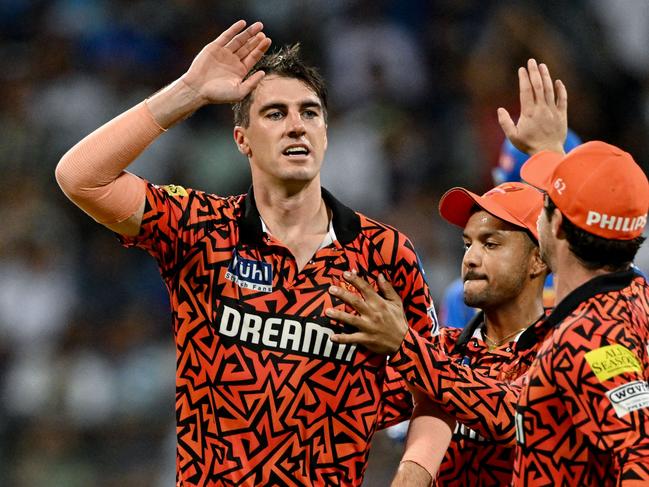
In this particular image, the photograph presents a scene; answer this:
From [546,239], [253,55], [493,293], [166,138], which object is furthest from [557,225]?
[166,138]

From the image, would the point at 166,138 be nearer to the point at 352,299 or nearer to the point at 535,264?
the point at 535,264

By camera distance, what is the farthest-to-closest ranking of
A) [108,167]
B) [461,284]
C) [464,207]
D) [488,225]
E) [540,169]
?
[461,284] < [464,207] < [488,225] < [540,169] < [108,167]

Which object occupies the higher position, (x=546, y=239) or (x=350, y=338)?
(x=546, y=239)

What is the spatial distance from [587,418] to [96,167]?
1.63 meters

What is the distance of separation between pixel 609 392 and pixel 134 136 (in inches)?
63.5

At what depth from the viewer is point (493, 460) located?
399cm

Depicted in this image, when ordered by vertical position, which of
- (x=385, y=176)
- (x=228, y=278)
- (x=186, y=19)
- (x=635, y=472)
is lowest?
(x=635, y=472)

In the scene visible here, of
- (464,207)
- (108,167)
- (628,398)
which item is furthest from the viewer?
(464,207)

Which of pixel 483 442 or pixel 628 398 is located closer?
pixel 628 398

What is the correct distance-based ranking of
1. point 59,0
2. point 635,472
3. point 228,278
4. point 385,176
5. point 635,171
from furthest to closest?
point 59,0
point 385,176
point 228,278
point 635,171
point 635,472

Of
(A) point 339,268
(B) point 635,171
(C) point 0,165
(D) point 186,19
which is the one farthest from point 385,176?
(B) point 635,171

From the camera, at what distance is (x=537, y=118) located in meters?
4.45

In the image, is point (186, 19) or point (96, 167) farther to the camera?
point (186, 19)

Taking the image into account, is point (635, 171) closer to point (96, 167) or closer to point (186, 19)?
point (96, 167)
